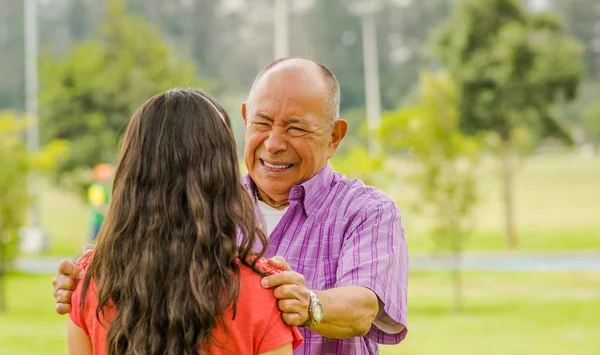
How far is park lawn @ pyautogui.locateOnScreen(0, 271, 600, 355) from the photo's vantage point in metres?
11.6

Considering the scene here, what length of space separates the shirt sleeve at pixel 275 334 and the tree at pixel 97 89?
82.5ft

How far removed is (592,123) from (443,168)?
44.9m

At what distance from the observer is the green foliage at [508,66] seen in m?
26.2

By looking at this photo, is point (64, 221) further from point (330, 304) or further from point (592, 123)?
point (330, 304)

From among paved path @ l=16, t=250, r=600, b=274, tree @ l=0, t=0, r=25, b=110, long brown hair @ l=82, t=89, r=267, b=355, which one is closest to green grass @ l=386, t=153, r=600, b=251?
paved path @ l=16, t=250, r=600, b=274

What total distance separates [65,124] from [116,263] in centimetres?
2686

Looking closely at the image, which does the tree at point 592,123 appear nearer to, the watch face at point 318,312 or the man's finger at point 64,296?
the watch face at point 318,312

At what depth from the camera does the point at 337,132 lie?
347 cm

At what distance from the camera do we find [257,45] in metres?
62.2

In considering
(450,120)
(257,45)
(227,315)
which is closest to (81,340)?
(227,315)

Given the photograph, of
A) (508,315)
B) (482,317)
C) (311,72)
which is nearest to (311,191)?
(311,72)

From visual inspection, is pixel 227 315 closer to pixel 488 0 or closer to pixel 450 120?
pixel 450 120

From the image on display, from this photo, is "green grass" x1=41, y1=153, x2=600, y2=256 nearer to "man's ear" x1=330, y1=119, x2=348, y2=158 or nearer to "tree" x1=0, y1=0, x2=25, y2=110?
"tree" x1=0, y1=0, x2=25, y2=110

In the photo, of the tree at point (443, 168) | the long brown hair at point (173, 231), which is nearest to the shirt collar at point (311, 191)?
the long brown hair at point (173, 231)
